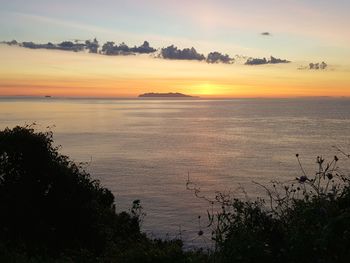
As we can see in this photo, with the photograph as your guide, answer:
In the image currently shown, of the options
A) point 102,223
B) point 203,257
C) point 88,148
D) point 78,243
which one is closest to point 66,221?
point 78,243

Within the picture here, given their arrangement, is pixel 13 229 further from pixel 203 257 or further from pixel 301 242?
pixel 301 242

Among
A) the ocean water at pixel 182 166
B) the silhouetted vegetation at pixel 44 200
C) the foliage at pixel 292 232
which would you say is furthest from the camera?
the ocean water at pixel 182 166

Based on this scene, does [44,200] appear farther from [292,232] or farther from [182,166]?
[182,166]

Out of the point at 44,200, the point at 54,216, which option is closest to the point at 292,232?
the point at 54,216

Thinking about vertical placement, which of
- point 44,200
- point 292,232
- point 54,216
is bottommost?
point 54,216

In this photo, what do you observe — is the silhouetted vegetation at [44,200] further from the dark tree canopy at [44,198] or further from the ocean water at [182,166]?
the ocean water at [182,166]

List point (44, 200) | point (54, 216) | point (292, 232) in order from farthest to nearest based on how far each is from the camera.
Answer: point (44, 200) → point (54, 216) → point (292, 232)

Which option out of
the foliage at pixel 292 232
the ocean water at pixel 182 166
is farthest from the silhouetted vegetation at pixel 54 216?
the ocean water at pixel 182 166

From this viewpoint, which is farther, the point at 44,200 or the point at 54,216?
the point at 44,200

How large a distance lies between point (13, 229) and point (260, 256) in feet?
49.8

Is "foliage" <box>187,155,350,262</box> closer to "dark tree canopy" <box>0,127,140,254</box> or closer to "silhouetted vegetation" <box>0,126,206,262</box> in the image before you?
"silhouetted vegetation" <box>0,126,206,262</box>

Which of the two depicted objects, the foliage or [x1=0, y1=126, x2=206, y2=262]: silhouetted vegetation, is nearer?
A: the foliage

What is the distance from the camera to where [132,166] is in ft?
193

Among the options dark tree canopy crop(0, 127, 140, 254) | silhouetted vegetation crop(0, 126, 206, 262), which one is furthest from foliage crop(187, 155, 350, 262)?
dark tree canopy crop(0, 127, 140, 254)
